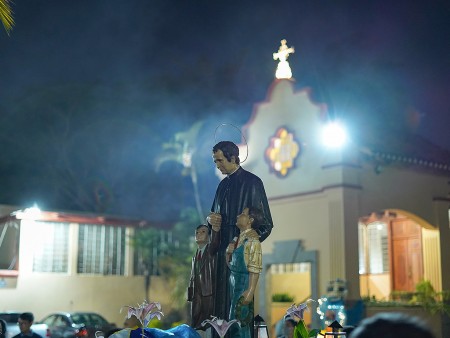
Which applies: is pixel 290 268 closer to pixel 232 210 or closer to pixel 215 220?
pixel 232 210

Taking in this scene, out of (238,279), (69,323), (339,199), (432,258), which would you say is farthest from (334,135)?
(238,279)

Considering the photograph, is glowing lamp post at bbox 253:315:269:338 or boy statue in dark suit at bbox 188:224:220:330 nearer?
boy statue in dark suit at bbox 188:224:220:330

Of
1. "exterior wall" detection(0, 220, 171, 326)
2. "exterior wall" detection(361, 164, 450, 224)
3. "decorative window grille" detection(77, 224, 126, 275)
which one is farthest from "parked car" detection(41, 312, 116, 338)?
"exterior wall" detection(361, 164, 450, 224)

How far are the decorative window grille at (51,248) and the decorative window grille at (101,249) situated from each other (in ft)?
1.94

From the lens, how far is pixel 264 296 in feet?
64.8

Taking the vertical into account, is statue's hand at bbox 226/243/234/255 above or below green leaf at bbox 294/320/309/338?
above

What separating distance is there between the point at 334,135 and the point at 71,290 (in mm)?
12013

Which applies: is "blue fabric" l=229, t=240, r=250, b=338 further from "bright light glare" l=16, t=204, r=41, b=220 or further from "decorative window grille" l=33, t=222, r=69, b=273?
"decorative window grille" l=33, t=222, r=69, b=273

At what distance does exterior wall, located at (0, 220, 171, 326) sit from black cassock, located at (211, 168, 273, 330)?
18187 millimetres

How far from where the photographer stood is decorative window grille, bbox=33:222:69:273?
79.3 feet

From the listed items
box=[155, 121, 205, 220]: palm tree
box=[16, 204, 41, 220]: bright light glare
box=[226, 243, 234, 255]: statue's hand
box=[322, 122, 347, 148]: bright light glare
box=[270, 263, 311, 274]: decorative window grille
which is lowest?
box=[226, 243, 234, 255]: statue's hand

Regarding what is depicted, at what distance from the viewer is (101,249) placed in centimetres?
2592

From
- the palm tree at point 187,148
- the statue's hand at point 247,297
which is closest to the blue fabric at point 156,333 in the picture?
the statue's hand at point 247,297

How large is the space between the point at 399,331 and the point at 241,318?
358 cm
